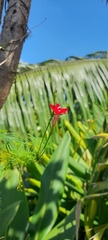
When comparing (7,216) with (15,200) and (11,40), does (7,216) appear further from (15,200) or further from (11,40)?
(11,40)

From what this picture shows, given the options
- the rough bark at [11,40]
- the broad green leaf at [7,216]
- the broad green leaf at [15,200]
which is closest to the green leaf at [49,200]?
the broad green leaf at [15,200]

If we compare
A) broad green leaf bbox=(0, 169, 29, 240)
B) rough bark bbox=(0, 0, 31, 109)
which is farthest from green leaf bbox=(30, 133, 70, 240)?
rough bark bbox=(0, 0, 31, 109)

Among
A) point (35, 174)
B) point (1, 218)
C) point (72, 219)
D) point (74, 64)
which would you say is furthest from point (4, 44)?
point (74, 64)

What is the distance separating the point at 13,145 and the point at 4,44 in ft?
0.85

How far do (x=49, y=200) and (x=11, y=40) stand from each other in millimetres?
519

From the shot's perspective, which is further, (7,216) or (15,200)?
(15,200)

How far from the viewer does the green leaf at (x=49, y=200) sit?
0.94 m

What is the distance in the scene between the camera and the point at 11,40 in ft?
1.91

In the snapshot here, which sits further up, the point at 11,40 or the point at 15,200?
the point at 11,40

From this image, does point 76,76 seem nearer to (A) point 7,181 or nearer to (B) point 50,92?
(B) point 50,92

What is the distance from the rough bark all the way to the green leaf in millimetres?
451

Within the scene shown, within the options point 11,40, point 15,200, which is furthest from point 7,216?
point 11,40

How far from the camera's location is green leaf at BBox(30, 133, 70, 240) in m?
0.94

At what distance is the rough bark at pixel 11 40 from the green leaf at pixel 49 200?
451 mm
